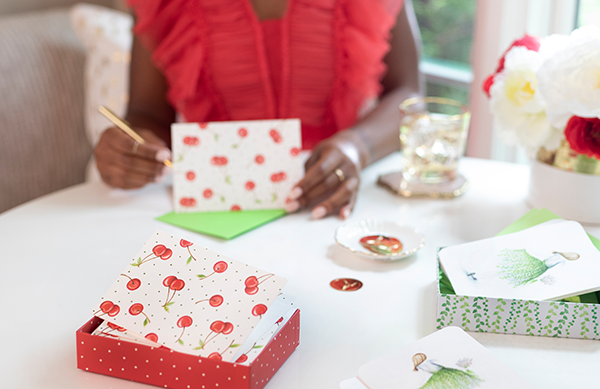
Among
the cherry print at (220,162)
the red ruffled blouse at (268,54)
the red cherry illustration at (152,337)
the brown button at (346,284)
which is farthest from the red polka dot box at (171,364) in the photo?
the red ruffled blouse at (268,54)

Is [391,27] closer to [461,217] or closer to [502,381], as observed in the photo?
[461,217]

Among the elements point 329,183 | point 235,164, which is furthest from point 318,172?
point 235,164

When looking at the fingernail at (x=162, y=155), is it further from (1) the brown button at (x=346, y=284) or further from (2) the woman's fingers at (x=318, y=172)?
(1) the brown button at (x=346, y=284)

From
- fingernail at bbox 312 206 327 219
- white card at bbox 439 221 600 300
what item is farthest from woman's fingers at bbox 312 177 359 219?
white card at bbox 439 221 600 300

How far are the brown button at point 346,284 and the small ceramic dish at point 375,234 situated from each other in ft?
0.21

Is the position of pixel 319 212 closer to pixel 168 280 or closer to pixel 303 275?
pixel 303 275

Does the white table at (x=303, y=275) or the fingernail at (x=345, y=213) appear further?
the fingernail at (x=345, y=213)

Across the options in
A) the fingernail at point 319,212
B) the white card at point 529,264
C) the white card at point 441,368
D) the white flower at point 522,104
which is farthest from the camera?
the fingernail at point 319,212

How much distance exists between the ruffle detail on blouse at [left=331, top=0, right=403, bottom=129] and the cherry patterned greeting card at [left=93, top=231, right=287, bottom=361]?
2.56 feet

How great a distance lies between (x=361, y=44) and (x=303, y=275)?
0.67 metres

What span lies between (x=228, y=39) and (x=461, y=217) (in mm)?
680

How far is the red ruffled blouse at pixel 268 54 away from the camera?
124 centimetres

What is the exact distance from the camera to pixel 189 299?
590mm

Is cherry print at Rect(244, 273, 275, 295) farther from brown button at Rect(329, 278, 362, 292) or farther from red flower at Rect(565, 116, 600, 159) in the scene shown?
red flower at Rect(565, 116, 600, 159)
